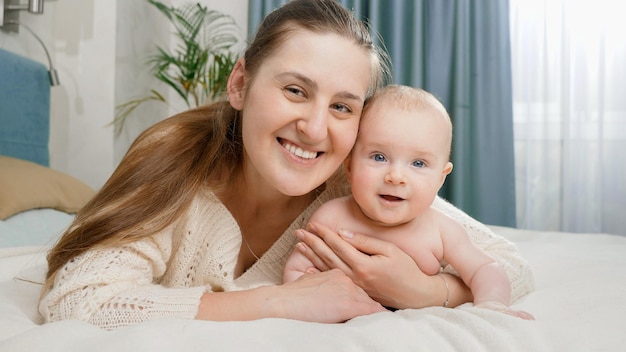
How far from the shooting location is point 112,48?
130 inches

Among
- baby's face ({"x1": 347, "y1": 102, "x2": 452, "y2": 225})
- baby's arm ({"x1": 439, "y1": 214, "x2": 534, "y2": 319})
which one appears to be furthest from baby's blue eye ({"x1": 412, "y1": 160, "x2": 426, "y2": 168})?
baby's arm ({"x1": 439, "y1": 214, "x2": 534, "y2": 319})

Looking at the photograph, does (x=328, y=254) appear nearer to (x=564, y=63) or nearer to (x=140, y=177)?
(x=140, y=177)

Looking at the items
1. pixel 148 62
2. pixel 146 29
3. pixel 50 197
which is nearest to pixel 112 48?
pixel 148 62

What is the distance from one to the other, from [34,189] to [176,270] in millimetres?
1197

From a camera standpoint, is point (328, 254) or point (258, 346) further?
point (328, 254)

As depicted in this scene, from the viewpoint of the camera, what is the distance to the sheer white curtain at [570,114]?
3.17 meters

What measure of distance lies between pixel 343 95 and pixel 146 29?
3152 millimetres

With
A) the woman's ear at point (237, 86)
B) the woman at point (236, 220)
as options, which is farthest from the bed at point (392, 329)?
the woman's ear at point (237, 86)

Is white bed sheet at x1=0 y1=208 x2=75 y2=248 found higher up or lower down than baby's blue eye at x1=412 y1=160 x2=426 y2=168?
lower down

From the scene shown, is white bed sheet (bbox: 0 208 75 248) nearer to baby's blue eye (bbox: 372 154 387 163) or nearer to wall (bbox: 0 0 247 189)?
baby's blue eye (bbox: 372 154 387 163)

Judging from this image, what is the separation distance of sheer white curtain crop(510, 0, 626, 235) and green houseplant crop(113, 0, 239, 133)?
1922 mm

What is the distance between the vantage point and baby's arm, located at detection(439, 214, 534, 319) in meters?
1.04

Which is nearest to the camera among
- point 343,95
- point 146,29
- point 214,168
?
point 343,95

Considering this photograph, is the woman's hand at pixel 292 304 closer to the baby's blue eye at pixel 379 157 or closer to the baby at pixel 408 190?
the baby at pixel 408 190
